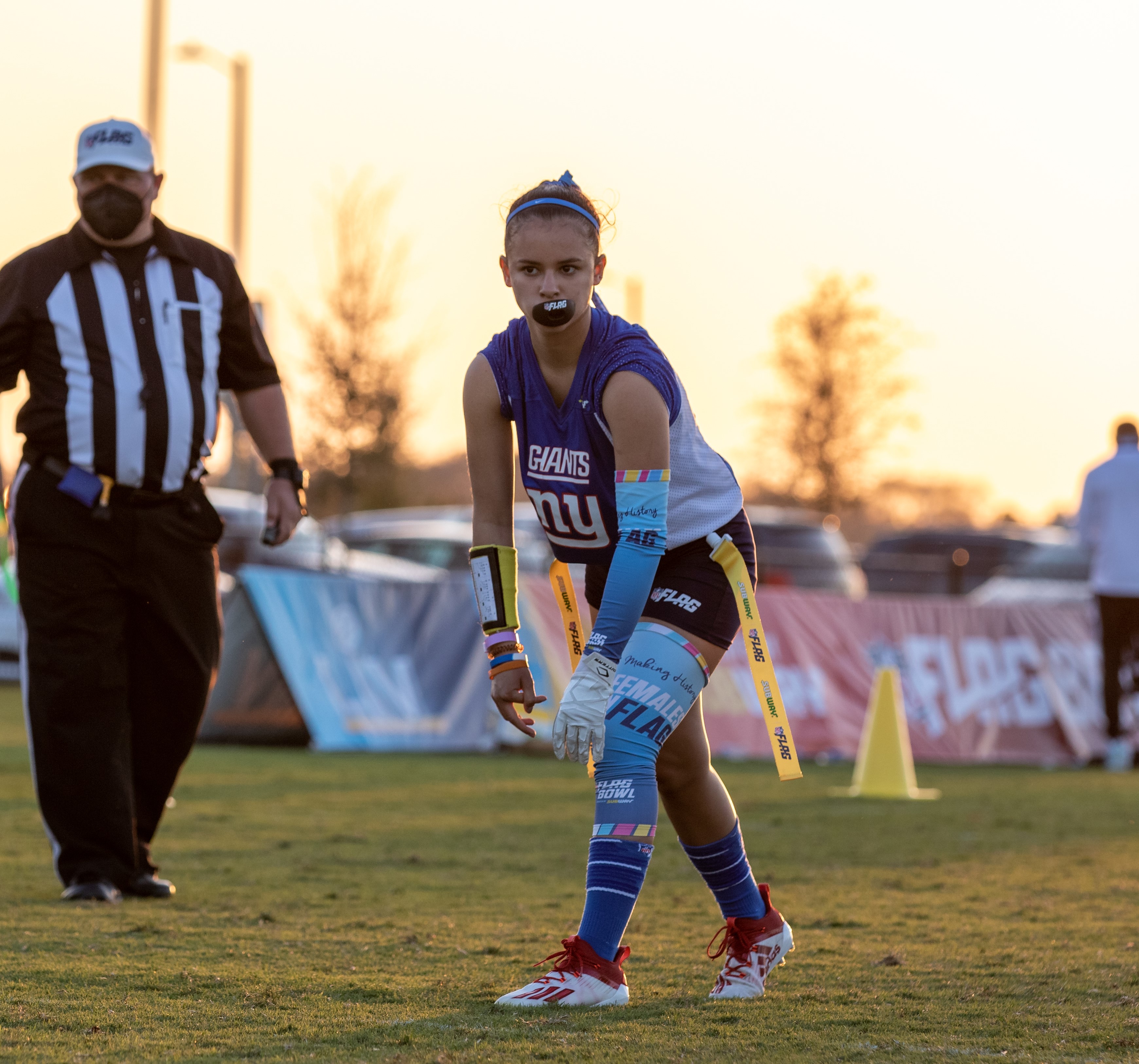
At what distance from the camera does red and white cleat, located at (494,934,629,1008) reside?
142 inches

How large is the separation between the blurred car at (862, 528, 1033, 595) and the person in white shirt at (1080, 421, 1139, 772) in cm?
496

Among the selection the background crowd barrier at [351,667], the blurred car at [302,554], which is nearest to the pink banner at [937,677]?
the background crowd barrier at [351,667]

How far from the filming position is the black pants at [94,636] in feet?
17.0

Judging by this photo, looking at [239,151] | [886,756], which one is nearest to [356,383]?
[239,151]

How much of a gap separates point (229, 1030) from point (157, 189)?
113 inches

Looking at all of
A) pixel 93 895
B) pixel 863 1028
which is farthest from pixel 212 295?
pixel 863 1028

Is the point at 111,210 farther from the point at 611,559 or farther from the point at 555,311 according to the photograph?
the point at 611,559

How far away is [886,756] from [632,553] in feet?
20.8

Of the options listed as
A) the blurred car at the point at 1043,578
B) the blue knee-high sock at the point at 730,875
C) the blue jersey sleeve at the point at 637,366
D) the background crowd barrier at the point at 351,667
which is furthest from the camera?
the blurred car at the point at 1043,578

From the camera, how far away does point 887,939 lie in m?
4.75

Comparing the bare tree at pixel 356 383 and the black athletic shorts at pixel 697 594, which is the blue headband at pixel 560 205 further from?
the bare tree at pixel 356 383

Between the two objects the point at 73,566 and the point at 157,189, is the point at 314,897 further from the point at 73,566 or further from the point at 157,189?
the point at 157,189

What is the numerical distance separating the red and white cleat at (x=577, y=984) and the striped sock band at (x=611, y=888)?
0.02 meters

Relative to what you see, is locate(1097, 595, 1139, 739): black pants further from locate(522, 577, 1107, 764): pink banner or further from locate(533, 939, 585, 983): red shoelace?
locate(533, 939, 585, 983): red shoelace
